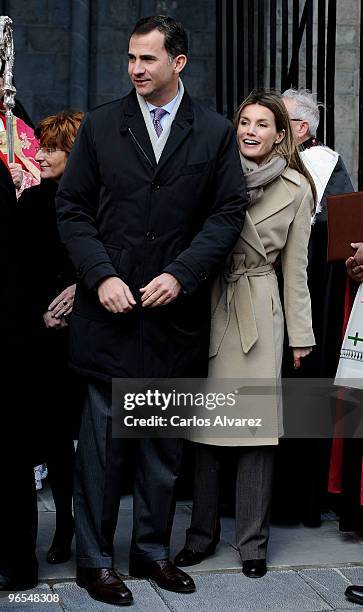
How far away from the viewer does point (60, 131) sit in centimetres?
455

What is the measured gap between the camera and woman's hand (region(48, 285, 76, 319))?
14.5 feet

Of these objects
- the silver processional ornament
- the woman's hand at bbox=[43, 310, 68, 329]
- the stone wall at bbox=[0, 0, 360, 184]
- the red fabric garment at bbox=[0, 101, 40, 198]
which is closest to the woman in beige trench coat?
the woman's hand at bbox=[43, 310, 68, 329]

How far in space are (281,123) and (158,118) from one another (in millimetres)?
554

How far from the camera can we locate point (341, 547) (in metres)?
4.80

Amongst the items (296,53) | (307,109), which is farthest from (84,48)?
(307,109)

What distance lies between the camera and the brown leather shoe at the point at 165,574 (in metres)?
4.14

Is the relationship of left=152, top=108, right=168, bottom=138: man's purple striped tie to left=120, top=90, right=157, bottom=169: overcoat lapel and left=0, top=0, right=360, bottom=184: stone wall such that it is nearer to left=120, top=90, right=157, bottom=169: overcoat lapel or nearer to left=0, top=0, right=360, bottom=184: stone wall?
left=120, top=90, right=157, bottom=169: overcoat lapel

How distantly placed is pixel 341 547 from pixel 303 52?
458 cm

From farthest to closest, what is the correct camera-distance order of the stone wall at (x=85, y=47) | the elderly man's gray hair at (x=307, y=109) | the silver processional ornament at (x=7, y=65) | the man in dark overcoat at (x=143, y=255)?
1. the stone wall at (x=85, y=47)
2. the elderly man's gray hair at (x=307, y=109)
3. the silver processional ornament at (x=7, y=65)
4. the man in dark overcoat at (x=143, y=255)

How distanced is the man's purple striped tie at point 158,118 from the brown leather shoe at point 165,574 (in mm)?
1547

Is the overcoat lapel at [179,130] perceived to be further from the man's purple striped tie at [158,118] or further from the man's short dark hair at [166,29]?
the man's short dark hair at [166,29]

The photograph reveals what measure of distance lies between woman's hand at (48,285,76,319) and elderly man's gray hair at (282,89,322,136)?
1497 mm

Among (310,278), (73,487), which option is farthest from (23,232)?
(310,278)

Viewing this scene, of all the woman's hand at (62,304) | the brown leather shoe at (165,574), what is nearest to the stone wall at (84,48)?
the woman's hand at (62,304)
